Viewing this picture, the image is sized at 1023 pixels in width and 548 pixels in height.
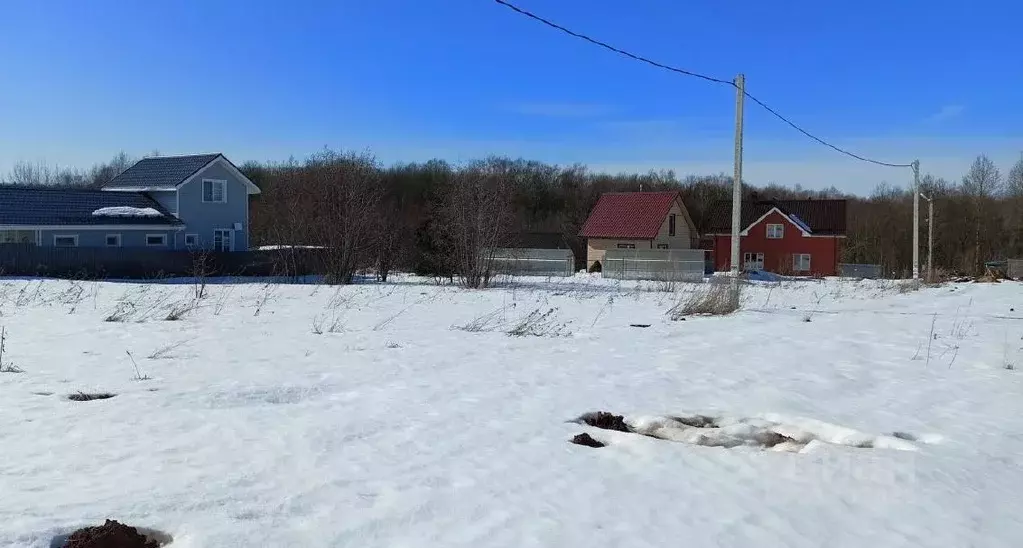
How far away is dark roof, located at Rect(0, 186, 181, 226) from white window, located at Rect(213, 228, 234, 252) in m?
2.73

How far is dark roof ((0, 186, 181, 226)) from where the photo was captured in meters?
35.2

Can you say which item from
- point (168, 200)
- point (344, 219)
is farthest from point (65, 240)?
point (344, 219)

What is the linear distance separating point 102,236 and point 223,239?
21.0ft

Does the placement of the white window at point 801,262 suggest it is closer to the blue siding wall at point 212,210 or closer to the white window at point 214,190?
the blue siding wall at point 212,210

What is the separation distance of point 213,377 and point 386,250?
24.9m

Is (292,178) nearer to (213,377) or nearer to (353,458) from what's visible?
(213,377)

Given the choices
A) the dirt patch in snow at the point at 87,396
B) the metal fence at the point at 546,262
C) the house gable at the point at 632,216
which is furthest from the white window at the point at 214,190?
the dirt patch in snow at the point at 87,396

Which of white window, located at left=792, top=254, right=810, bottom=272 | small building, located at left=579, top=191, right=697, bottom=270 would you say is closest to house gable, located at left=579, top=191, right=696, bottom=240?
small building, located at left=579, top=191, right=697, bottom=270

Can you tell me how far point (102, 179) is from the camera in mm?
89688

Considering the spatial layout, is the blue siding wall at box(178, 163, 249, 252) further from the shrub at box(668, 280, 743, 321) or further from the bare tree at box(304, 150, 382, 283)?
the shrub at box(668, 280, 743, 321)

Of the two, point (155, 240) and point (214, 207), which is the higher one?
point (214, 207)

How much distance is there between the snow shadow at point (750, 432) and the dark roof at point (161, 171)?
38.1 metres

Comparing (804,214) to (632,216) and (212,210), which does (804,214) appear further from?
(212,210)

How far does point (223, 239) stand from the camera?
42.7 m
